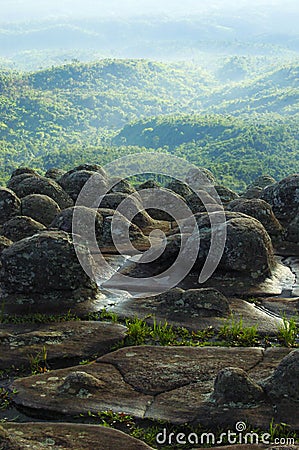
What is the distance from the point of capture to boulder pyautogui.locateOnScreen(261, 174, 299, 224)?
16422 mm

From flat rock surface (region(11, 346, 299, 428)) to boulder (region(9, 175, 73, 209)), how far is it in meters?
9.57

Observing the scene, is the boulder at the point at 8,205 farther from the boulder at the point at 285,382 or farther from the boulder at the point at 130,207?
the boulder at the point at 285,382

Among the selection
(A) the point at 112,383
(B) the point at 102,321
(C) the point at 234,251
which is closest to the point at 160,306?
(B) the point at 102,321

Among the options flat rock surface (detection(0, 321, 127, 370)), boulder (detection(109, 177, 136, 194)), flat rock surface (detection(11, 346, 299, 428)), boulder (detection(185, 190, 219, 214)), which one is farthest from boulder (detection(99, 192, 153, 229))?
flat rock surface (detection(11, 346, 299, 428))

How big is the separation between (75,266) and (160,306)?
5.67 ft

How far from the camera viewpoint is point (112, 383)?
794cm

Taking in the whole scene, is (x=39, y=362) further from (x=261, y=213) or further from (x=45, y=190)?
(x=45, y=190)

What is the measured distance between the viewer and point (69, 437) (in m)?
6.60

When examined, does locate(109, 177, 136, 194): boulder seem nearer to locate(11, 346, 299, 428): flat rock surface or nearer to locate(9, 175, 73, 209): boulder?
locate(9, 175, 73, 209): boulder

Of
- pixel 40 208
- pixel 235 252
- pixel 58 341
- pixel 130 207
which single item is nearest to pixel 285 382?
pixel 58 341

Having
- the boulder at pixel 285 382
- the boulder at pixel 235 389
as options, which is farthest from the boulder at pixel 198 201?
the boulder at pixel 235 389

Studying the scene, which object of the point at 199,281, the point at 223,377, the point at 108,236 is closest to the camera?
the point at 223,377

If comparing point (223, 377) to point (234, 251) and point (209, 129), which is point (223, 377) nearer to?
point (234, 251)

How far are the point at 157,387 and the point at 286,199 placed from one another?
9.81m
